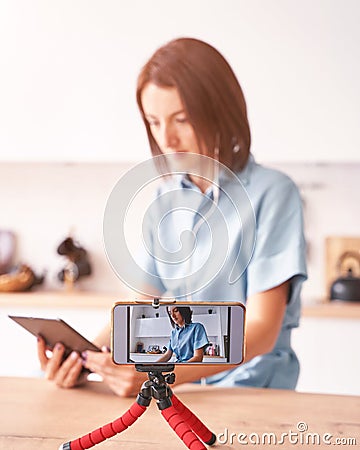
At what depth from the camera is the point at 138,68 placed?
286 centimetres

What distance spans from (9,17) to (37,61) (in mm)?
201

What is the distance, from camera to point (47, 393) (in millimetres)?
1317

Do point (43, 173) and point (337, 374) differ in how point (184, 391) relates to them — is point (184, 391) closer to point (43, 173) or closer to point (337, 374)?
point (337, 374)

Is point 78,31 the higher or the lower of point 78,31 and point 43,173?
the higher

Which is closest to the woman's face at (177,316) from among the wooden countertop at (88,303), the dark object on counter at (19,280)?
the wooden countertop at (88,303)

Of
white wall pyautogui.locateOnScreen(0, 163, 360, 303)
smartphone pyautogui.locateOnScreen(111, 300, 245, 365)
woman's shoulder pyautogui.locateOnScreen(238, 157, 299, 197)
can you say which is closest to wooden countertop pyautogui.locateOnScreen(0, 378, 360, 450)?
smartphone pyautogui.locateOnScreen(111, 300, 245, 365)

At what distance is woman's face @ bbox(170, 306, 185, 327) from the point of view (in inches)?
37.6

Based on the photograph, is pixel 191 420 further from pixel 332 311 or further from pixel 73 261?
pixel 73 261

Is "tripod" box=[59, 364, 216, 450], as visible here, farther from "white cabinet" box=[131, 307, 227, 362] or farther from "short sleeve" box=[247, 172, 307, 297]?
"short sleeve" box=[247, 172, 307, 297]

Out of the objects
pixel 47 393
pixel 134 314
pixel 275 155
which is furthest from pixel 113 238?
pixel 275 155

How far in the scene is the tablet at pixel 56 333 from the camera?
1.29 meters

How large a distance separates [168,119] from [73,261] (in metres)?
1.67

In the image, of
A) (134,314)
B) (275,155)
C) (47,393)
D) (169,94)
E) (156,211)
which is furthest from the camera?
(275,155)

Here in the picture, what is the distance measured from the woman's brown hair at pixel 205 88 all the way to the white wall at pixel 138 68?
1.18 metres
